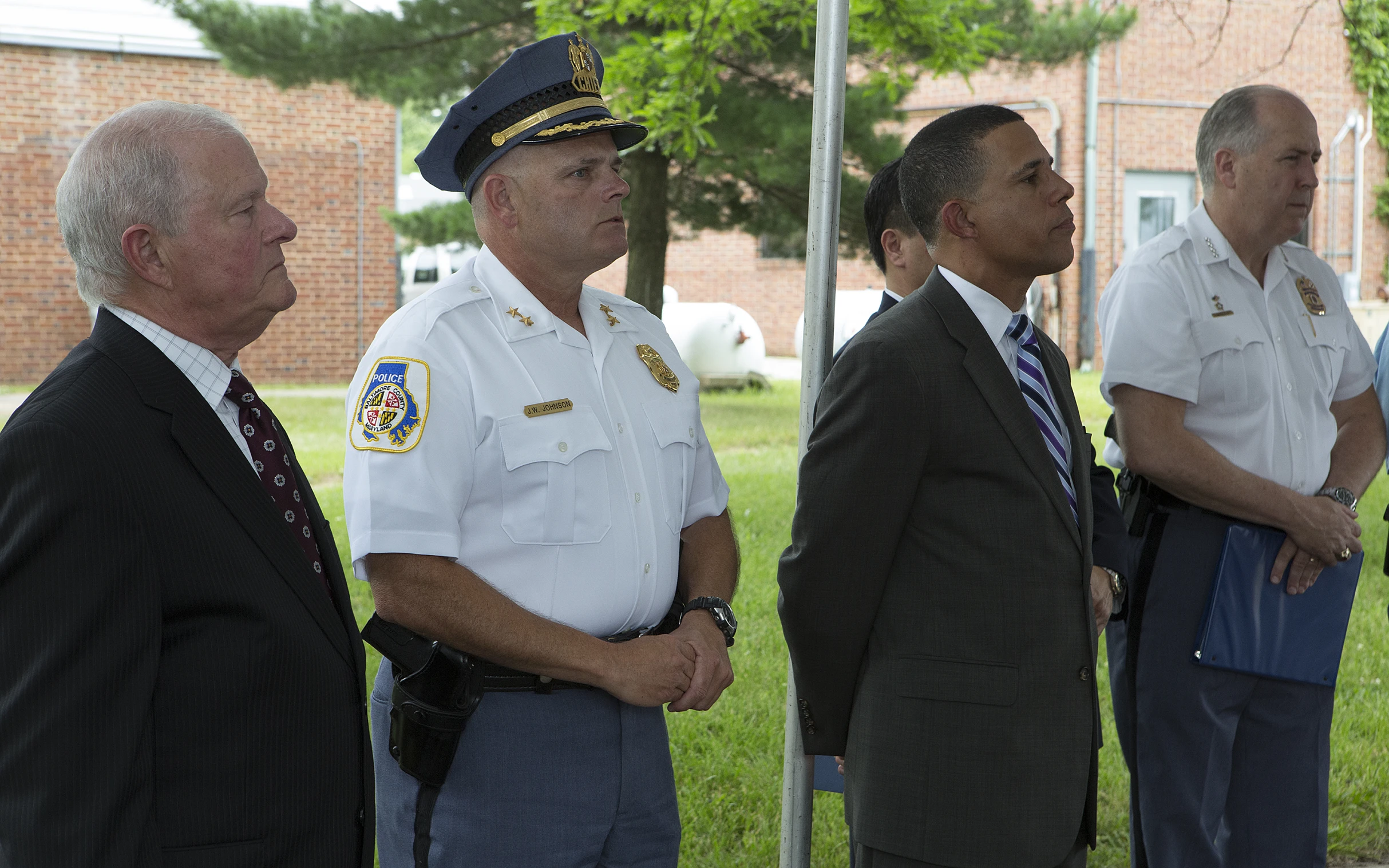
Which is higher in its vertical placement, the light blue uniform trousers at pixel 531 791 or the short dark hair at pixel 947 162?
the short dark hair at pixel 947 162

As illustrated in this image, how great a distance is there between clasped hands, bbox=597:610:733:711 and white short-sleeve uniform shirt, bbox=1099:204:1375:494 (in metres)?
1.31

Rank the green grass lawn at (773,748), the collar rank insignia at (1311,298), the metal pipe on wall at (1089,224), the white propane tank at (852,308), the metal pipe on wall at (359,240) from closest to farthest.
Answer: the collar rank insignia at (1311,298)
the green grass lawn at (773,748)
the white propane tank at (852,308)
the metal pipe on wall at (359,240)
the metal pipe on wall at (1089,224)

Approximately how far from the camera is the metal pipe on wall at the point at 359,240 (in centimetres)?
1585

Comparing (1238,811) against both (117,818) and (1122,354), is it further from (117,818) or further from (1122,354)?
(117,818)

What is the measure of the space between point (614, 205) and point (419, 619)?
2.62 feet

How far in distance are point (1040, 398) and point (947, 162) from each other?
48cm

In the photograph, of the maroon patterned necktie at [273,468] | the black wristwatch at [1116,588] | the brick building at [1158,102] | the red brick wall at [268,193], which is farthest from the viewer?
the brick building at [1158,102]

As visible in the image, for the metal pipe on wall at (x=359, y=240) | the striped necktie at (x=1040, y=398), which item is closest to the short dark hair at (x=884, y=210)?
the striped necktie at (x=1040, y=398)

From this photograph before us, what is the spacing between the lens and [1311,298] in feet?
9.75

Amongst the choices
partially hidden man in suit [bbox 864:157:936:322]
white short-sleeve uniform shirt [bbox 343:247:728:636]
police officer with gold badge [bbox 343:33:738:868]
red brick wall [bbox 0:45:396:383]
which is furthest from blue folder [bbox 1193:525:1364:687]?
red brick wall [bbox 0:45:396:383]

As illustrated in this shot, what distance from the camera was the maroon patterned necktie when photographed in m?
1.66

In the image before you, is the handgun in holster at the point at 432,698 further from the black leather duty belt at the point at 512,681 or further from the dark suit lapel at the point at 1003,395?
the dark suit lapel at the point at 1003,395

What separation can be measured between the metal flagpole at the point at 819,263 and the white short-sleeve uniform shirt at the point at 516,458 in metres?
0.51

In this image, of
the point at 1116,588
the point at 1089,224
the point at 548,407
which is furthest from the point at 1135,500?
the point at 1089,224
